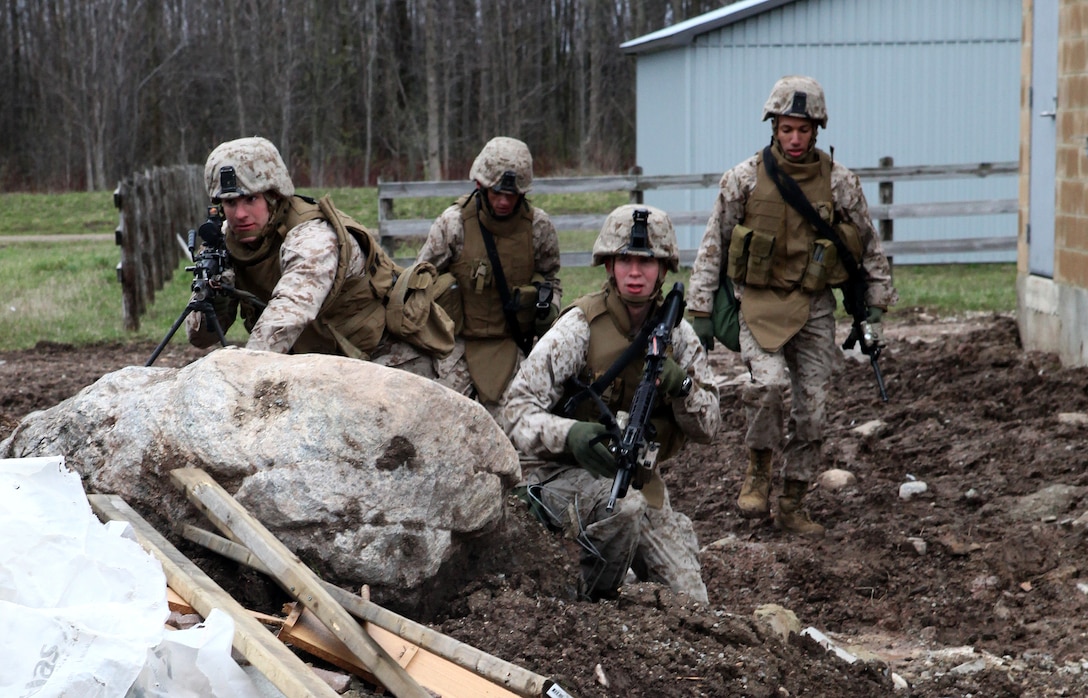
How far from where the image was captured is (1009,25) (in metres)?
17.0

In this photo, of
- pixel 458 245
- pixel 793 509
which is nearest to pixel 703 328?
pixel 793 509

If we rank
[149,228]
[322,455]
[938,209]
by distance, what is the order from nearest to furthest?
[322,455], [149,228], [938,209]

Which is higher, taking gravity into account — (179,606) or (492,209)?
(492,209)

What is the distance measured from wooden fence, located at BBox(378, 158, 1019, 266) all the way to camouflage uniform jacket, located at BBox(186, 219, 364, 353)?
8660 millimetres

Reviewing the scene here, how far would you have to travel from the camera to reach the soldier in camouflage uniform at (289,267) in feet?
16.7

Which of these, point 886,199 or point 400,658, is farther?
point 886,199

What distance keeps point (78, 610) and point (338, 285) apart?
2.45m

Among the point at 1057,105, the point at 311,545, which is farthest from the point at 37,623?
the point at 1057,105

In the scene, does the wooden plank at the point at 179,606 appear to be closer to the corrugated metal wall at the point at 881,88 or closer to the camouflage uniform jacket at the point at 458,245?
the camouflage uniform jacket at the point at 458,245

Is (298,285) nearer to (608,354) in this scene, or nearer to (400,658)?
(608,354)

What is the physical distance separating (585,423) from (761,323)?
6.94 feet

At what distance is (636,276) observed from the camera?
4922 millimetres

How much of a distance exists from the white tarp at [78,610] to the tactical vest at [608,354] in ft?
6.25

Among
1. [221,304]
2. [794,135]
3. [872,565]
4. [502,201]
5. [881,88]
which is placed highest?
[881,88]
